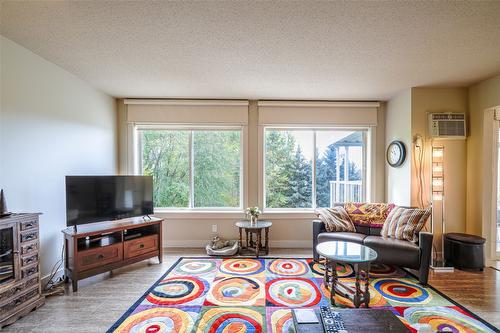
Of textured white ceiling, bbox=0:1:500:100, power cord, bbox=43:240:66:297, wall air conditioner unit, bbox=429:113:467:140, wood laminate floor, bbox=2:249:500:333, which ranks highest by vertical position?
textured white ceiling, bbox=0:1:500:100

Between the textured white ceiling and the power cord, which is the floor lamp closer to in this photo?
the textured white ceiling

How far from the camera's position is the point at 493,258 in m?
3.37

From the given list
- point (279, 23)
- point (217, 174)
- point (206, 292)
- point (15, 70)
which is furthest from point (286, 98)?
point (15, 70)

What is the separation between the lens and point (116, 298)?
2502 mm

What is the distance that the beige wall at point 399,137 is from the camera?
3.57 meters

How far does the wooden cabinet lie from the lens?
79.7 inches

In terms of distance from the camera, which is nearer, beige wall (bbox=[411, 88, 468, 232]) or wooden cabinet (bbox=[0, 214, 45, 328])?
wooden cabinet (bbox=[0, 214, 45, 328])

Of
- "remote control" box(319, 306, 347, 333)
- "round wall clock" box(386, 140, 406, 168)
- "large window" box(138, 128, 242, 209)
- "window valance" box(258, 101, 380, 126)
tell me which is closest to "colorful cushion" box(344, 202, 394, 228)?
"round wall clock" box(386, 140, 406, 168)

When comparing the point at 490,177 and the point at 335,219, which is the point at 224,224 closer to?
the point at 335,219

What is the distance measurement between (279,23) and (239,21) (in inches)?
13.0

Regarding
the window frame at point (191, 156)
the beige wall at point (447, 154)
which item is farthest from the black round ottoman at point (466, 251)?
the window frame at point (191, 156)

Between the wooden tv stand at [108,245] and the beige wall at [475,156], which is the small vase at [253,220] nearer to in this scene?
the wooden tv stand at [108,245]

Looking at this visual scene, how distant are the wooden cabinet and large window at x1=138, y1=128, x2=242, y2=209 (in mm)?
2013

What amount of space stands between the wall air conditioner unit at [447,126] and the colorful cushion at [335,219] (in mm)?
1726
